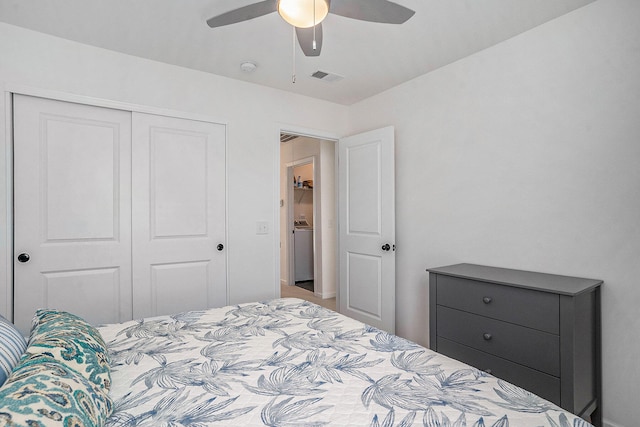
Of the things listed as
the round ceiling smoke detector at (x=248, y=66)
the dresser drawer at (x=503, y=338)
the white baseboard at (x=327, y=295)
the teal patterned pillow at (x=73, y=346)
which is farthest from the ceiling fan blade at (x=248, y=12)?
the white baseboard at (x=327, y=295)

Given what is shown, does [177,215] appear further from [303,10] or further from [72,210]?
[303,10]

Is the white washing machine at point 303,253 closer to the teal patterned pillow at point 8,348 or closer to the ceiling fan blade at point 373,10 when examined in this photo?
the ceiling fan blade at point 373,10

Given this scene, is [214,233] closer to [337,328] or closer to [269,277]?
[269,277]

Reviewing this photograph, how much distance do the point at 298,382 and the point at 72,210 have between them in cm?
222

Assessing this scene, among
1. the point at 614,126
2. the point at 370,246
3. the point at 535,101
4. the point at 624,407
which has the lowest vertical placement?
the point at 624,407

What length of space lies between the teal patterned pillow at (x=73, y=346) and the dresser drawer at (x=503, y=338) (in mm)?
1984

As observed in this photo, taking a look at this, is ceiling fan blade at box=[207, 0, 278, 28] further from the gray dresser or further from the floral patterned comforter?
the gray dresser

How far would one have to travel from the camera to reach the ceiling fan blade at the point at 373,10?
163 centimetres

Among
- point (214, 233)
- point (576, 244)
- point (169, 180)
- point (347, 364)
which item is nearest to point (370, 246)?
point (214, 233)

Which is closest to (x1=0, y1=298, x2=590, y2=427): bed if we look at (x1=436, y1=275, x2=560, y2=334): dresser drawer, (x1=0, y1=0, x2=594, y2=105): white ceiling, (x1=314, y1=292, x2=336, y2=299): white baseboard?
(x1=436, y1=275, x2=560, y2=334): dresser drawer

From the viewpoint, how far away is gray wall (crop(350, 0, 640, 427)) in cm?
196

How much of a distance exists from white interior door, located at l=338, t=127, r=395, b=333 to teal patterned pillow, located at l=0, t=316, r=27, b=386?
105 inches

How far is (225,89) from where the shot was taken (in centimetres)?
317

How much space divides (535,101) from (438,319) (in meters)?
1.60
